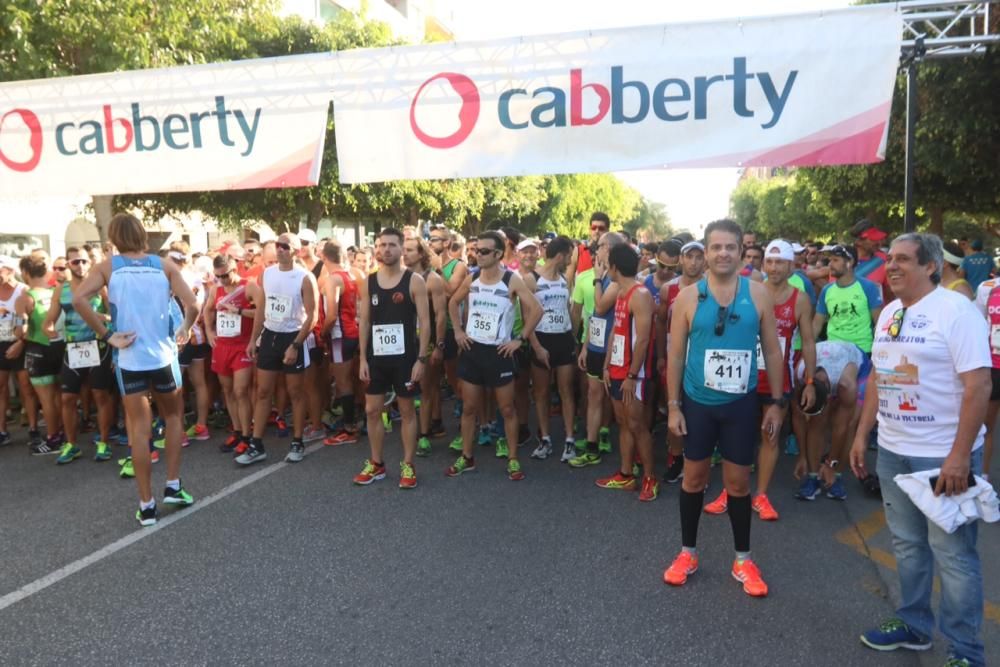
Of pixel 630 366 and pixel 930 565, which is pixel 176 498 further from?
pixel 930 565

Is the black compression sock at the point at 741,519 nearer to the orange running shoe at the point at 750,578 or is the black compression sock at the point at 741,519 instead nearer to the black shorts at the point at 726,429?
the orange running shoe at the point at 750,578

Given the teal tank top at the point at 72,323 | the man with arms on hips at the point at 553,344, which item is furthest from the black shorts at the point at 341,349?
the teal tank top at the point at 72,323

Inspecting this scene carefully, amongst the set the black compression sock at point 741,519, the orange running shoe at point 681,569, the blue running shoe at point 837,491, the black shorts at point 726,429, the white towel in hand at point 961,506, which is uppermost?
the black shorts at point 726,429

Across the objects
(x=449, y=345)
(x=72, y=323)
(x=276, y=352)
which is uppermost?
(x=72, y=323)

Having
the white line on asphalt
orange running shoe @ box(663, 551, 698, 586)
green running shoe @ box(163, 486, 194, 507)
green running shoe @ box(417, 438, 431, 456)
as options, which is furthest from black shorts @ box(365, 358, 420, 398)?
orange running shoe @ box(663, 551, 698, 586)

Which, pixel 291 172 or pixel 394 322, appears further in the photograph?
pixel 291 172

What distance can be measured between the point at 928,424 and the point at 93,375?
6.54 meters

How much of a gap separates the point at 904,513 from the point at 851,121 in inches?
143

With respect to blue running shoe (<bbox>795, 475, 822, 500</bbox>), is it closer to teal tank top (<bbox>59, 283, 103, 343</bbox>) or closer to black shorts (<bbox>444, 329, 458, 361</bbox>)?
black shorts (<bbox>444, 329, 458, 361</bbox>)

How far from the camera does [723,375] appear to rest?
11.5ft

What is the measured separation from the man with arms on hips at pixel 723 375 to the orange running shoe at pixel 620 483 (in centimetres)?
159

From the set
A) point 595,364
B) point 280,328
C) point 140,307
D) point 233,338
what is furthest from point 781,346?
point 233,338

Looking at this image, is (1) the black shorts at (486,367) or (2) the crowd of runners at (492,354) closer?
(2) the crowd of runners at (492,354)

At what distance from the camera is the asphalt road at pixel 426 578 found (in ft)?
10.2
